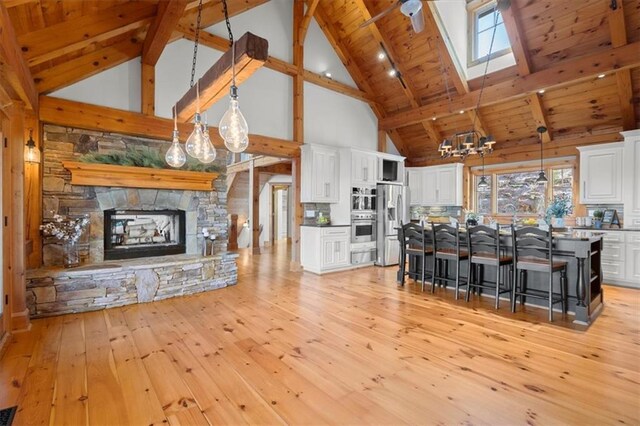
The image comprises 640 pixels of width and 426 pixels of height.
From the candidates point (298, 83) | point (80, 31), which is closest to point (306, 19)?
point (298, 83)

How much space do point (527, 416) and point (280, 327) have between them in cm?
225

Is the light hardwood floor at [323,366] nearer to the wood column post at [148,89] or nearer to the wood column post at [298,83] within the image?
the wood column post at [148,89]

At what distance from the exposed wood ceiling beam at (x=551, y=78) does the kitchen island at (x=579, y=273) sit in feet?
8.79

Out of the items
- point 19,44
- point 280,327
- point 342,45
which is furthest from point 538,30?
point 19,44

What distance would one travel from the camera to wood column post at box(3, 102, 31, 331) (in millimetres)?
3141

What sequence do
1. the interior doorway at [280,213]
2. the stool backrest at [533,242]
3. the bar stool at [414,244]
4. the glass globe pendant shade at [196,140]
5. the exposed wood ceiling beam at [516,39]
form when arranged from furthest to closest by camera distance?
the interior doorway at [280,213] < the bar stool at [414,244] < the exposed wood ceiling beam at [516,39] < the stool backrest at [533,242] < the glass globe pendant shade at [196,140]

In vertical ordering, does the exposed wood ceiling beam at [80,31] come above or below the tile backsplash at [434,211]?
above

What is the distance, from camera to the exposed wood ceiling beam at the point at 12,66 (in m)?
2.30

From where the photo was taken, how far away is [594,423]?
6.13 ft

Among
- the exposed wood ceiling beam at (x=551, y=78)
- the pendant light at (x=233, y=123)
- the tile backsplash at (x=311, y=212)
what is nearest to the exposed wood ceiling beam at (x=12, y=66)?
the pendant light at (x=233, y=123)

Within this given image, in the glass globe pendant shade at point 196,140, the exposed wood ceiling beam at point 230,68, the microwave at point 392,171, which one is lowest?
the glass globe pendant shade at point 196,140

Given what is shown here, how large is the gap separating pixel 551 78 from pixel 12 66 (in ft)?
22.7

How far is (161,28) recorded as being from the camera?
12.6 ft

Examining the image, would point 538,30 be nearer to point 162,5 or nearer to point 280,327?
point 162,5
